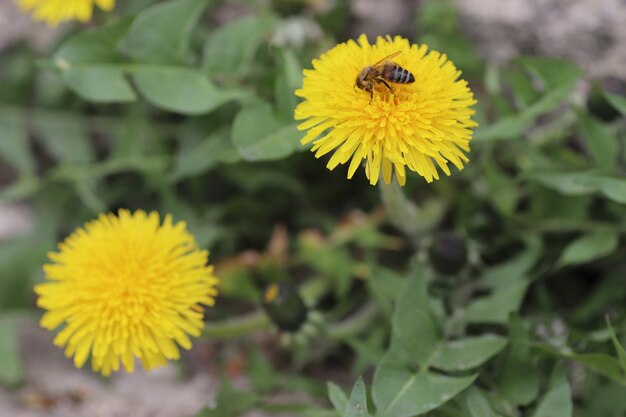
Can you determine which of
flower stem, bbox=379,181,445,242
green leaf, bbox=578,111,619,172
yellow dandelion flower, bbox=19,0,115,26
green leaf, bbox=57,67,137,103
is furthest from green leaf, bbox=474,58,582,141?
yellow dandelion flower, bbox=19,0,115,26

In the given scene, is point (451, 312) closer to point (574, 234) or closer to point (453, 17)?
point (574, 234)

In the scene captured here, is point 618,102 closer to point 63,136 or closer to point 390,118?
point 390,118

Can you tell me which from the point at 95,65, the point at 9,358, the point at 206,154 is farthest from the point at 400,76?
the point at 9,358

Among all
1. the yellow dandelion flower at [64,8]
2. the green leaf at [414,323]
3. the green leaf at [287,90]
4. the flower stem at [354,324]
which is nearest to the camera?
the green leaf at [414,323]

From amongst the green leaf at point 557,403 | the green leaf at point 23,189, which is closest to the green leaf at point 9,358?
the green leaf at point 23,189

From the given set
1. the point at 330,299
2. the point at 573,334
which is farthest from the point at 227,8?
the point at 573,334

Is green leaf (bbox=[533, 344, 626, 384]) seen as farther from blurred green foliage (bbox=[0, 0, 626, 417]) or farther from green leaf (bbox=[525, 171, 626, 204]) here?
green leaf (bbox=[525, 171, 626, 204])

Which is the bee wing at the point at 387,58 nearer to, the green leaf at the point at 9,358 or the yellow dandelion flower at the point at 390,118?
the yellow dandelion flower at the point at 390,118
